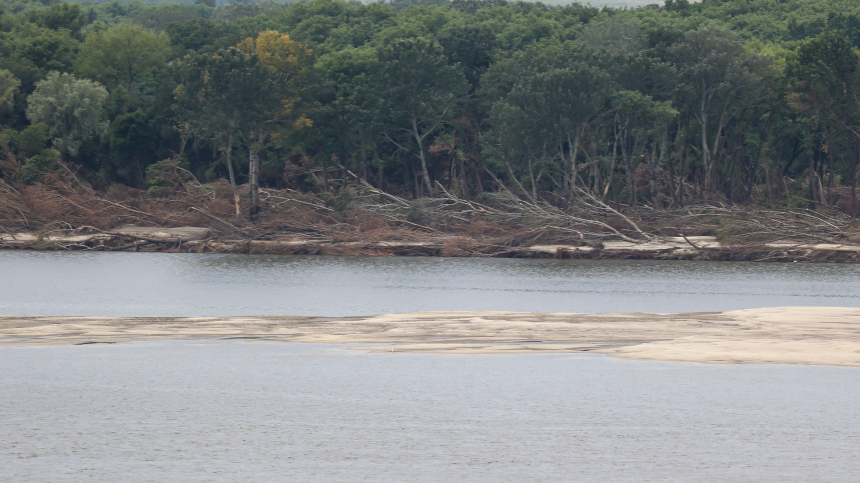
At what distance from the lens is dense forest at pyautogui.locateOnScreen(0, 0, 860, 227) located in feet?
213

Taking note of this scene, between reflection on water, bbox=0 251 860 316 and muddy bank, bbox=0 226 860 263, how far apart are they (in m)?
1.44

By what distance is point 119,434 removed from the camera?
14875 mm

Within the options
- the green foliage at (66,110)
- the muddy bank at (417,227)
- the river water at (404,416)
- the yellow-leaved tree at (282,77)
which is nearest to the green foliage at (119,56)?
the green foliage at (66,110)

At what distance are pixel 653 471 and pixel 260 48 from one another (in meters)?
62.2

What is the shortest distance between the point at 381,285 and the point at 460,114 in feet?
120

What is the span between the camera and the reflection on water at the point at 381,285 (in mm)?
34062

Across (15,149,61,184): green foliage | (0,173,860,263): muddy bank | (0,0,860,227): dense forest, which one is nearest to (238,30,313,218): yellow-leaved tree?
(0,0,860,227): dense forest

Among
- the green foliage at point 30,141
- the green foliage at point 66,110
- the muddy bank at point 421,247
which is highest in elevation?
the green foliage at point 66,110

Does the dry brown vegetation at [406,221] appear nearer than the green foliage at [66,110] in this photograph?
Yes

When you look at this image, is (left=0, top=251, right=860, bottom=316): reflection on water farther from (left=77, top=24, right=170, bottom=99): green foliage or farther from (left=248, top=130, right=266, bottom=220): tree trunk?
(left=77, top=24, right=170, bottom=99): green foliage

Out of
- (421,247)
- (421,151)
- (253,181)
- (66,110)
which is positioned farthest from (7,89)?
(421,247)

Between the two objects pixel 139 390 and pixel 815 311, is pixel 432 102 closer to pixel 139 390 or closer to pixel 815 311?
pixel 815 311

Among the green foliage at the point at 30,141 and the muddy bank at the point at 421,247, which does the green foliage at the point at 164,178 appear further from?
the green foliage at the point at 30,141

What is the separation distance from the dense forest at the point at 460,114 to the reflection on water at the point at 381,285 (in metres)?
12.2
